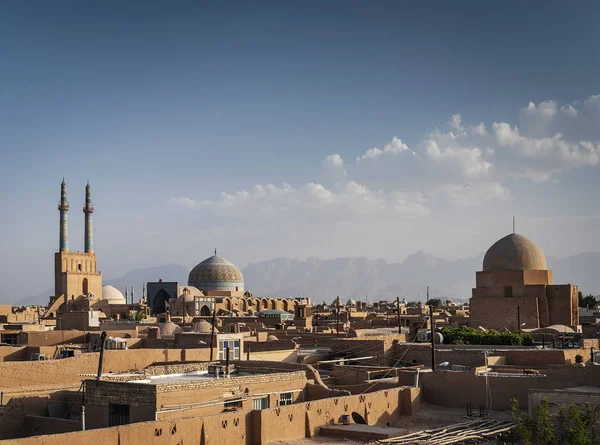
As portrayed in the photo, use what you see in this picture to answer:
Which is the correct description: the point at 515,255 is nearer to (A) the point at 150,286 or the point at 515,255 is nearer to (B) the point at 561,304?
(B) the point at 561,304

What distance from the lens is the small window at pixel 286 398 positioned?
793 inches

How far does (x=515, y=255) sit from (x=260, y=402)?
28.5 m

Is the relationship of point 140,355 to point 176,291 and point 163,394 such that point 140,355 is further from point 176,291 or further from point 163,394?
point 176,291

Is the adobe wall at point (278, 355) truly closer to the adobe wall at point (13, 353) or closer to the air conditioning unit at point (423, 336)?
the air conditioning unit at point (423, 336)

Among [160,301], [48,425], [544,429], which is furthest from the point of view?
[160,301]

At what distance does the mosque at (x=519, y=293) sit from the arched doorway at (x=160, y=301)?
40.1 meters

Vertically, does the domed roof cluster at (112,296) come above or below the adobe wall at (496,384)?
above

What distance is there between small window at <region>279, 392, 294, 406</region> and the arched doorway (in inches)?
2334

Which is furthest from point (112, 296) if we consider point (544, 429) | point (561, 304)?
point (544, 429)

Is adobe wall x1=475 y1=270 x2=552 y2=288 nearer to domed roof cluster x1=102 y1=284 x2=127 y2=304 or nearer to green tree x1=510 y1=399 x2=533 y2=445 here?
green tree x1=510 y1=399 x2=533 y2=445

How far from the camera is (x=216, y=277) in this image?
276ft

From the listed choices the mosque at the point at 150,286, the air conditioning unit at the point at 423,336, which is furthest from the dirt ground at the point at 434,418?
the mosque at the point at 150,286

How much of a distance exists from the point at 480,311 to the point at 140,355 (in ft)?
78.5

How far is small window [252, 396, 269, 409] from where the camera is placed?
63.0ft
